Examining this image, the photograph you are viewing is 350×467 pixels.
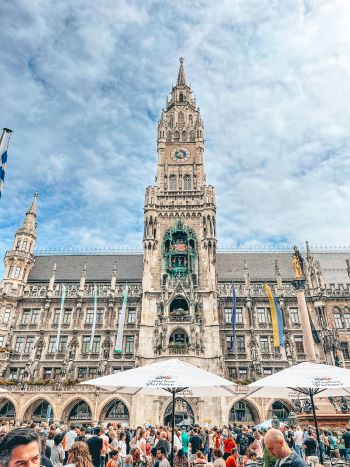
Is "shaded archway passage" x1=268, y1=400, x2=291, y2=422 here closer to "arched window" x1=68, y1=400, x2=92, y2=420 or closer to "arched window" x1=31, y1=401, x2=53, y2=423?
"arched window" x1=68, y1=400, x2=92, y2=420

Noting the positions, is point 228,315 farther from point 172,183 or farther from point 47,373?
point 47,373

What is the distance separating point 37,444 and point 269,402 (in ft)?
116

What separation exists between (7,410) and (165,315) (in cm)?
1886

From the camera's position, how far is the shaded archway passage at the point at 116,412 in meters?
33.3

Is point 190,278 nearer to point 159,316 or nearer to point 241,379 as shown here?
point 159,316

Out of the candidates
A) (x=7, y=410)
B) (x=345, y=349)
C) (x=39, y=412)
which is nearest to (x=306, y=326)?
(x=345, y=349)

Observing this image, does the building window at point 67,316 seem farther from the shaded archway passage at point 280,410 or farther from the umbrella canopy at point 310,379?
the umbrella canopy at point 310,379

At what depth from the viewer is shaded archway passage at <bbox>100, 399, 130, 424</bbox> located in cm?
3328

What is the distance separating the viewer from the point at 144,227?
41.7 m

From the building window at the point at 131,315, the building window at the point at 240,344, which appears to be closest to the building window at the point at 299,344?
the building window at the point at 240,344

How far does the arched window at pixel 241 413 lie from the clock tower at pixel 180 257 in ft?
15.6

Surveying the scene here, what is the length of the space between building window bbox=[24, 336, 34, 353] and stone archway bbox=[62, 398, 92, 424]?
332 inches

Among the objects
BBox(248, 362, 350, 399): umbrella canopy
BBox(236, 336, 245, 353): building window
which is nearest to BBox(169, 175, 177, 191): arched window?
BBox(236, 336, 245, 353): building window

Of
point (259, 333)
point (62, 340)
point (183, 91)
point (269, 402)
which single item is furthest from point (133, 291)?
point (183, 91)
